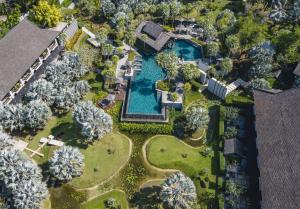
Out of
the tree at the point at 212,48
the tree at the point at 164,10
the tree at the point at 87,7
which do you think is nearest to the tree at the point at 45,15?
the tree at the point at 87,7

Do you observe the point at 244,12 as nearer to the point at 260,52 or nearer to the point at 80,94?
the point at 260,52

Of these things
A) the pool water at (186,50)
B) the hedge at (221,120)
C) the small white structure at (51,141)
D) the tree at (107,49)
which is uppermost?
the tree at (107,49)

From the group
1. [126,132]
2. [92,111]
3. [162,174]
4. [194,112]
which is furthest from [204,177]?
[92,111]

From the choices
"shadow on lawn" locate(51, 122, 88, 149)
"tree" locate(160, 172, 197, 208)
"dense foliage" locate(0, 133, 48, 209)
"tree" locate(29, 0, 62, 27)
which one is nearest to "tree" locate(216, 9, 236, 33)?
"tree" locate(29, 0, 62, 27)

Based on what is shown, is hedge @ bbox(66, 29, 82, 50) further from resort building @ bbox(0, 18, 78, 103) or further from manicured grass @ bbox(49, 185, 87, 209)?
manicured grass @ bbox(49, 185, 87, 209)

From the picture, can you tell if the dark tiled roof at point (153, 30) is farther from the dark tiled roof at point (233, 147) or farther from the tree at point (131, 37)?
the dark tiled roof at point (233, 147)

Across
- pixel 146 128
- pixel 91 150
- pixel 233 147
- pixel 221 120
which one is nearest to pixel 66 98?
pixel 91 150
